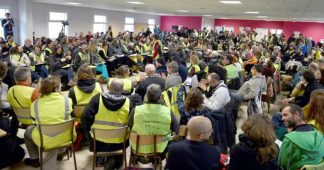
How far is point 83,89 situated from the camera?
383 cm

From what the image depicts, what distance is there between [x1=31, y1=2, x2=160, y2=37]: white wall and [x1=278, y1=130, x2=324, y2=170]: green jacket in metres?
15.1

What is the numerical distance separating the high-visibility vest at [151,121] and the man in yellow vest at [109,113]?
0.21 meters

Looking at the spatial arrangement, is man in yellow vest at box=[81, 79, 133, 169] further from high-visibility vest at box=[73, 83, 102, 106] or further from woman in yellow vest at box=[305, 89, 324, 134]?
woman in yellow vest at box=[305, 89, 324, 134]

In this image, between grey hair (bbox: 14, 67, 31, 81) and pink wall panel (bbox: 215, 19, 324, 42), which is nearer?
grey hair (bbox: 14, 67, 31, 81)

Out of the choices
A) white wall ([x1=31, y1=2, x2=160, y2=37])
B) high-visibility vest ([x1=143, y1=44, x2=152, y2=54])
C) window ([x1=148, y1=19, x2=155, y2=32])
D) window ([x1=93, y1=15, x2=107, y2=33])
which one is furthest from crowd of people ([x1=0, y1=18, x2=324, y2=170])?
window ([x1=148, y1=19, x2=155, y2=32])

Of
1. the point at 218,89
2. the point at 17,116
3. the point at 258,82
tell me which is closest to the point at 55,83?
the point at 17,116

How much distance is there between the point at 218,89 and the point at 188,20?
2375cm

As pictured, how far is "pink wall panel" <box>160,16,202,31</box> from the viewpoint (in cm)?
2650

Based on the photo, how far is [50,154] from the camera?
13.0 feet

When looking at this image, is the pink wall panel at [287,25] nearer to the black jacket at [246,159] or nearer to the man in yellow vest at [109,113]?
the man in yellow vest at [109,113]

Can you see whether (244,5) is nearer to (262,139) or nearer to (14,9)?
(262,139)

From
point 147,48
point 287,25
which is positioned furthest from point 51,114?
point 287,25

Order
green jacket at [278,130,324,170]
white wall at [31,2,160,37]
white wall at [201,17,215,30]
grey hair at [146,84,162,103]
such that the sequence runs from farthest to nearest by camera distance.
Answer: white wall at [201,17,215,30] → white wall at [31,2,160,37] → grey hair at [146,84,162,103] → green jacket at [278,130,324,170]

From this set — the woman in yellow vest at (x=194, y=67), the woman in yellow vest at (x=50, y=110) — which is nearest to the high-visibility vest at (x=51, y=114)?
the woman in yellow vest at (x=50, y=110)
